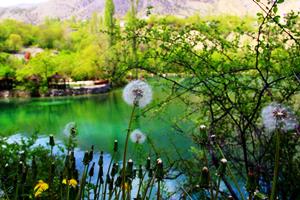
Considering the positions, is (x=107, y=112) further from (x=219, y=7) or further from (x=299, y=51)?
(x=219, y=7)

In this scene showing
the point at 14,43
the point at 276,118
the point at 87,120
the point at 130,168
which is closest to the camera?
the point at 276,118

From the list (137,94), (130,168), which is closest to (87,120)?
(137,94)

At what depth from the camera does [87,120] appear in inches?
773

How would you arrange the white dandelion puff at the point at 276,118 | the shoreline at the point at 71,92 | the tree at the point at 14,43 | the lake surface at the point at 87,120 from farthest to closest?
the tree at the point at 14,43 < the shoreline at the point at 71,92 < the lake surface at the point at 87,120 < the white dandelion puff at the point at 276,118

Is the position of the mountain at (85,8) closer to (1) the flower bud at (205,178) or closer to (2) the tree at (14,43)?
(2) the tree at (14,43)

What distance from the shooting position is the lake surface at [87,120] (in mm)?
13055

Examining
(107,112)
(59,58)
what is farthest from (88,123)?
(59,58)

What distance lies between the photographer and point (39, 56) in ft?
119

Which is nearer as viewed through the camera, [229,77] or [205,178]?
[205,178]

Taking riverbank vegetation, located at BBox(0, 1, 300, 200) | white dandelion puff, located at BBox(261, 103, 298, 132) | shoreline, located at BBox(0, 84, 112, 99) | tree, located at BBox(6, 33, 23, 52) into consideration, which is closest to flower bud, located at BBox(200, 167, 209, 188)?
white dandelion puff, located at BBox(261, 103, 298, 132)

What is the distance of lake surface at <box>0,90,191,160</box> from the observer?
13055 mm

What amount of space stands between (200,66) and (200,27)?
573 millimetres

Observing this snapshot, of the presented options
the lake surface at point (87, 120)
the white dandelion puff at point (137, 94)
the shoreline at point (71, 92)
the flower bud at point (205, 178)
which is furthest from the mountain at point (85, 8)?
the flower bud at point (205, 178)

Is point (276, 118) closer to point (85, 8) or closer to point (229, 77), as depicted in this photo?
point (229, 77)
